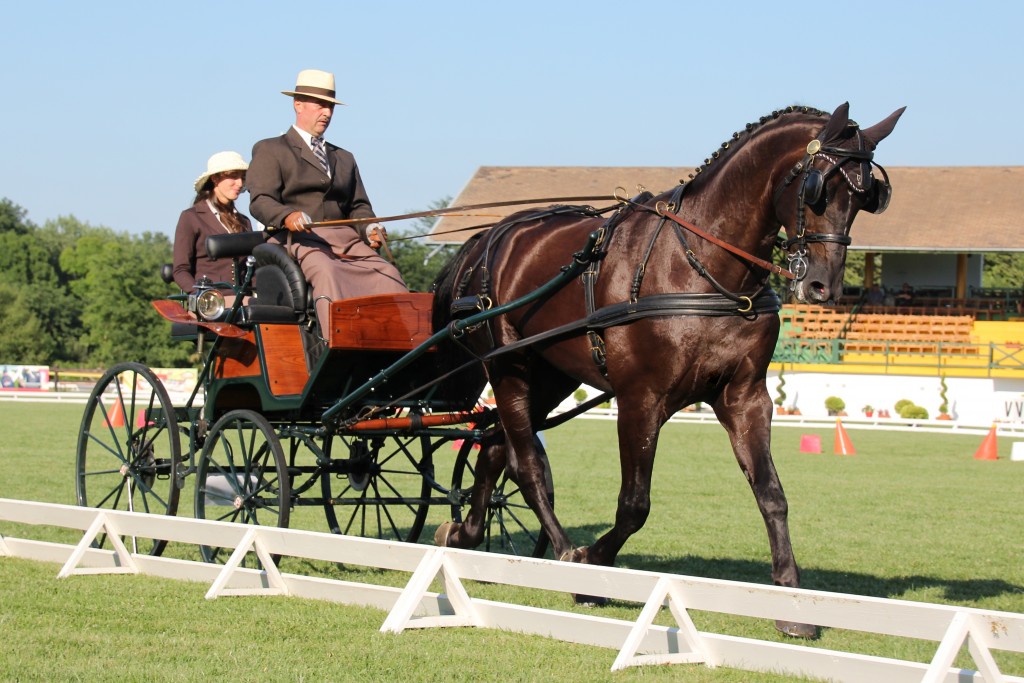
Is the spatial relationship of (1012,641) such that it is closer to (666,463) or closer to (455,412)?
(455,412)

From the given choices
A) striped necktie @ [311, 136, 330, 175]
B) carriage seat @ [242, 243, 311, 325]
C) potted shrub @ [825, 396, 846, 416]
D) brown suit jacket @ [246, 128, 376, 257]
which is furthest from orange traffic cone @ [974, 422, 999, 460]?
carriage seat @ [242, 243, 311, 325]

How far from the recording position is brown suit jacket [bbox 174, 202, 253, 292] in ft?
29.1

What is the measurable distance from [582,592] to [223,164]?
494cm

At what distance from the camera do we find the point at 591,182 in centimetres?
5059

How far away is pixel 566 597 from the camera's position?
22.9 feet

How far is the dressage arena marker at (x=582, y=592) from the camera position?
4.34 meters

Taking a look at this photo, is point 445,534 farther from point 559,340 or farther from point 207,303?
point 207,303

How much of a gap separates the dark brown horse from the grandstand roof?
1151 inches

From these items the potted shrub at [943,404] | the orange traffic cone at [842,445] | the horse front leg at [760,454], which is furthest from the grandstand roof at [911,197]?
the horse front leg at [760,454]

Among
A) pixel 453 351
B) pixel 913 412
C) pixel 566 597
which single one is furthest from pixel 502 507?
pixel 913 412

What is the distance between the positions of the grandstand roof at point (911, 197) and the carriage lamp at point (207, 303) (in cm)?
2753

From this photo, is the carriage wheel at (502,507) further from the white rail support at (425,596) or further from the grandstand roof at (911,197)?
the grandstand roof at (911,197)

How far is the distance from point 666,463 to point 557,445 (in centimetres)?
363

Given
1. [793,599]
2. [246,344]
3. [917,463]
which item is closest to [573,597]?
Answer: [793,599]
